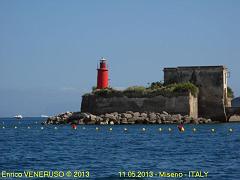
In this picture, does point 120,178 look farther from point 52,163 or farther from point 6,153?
point 6,153

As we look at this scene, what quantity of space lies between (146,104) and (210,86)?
268 inches

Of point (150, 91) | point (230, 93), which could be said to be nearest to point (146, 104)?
point (150, 91)

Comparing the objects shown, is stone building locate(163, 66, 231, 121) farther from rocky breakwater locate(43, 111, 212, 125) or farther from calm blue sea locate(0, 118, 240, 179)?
calm blue sea locate(0, 118, 240, 179)

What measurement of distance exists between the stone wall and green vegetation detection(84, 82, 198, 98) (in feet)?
1.21

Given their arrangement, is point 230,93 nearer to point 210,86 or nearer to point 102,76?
point 210,86

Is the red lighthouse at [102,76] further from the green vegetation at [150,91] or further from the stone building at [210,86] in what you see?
the stone building at [210,86]

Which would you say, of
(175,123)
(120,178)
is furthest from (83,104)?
(120,178)

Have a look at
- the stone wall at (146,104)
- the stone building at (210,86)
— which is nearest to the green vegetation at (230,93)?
the stone building at (210,86)

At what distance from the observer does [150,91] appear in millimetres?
63594

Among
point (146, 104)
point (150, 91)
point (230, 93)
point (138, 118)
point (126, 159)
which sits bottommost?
point (126, 159)

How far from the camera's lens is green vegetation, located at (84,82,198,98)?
2447 inches

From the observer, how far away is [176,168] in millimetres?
21953

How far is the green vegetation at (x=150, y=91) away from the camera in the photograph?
204 ft

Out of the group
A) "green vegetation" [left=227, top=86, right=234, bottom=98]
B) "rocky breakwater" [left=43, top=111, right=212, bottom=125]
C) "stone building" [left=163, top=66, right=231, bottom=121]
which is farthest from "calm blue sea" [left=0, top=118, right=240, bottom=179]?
"green vegetation" [left=227, top=86, right=234, bottom=98]
